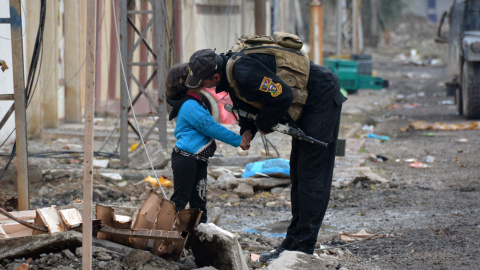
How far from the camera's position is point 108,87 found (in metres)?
13.4

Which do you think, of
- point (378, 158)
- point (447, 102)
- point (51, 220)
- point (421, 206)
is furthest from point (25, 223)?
point (447, 102)

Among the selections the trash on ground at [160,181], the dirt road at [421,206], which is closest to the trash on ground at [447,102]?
the dirt road at [421,206]

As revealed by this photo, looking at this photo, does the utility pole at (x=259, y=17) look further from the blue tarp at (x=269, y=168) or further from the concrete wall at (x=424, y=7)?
the concrete wall at (x=424, y=7)

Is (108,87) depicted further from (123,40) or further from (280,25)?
(280,25)

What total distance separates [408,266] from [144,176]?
4059 millimetres

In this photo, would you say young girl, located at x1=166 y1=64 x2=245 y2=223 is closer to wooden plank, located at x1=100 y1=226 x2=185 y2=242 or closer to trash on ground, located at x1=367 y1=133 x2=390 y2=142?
wooden plank, located at x1=100 y1=226 x2=185 y2=242

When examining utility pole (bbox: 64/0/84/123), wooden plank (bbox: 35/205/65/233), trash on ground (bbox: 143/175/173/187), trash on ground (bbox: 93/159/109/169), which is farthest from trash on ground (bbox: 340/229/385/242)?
utility pole (bbox: 64/0/84/123)

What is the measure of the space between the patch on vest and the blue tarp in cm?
336

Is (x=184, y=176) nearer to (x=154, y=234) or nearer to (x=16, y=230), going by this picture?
(x=154, y=234)

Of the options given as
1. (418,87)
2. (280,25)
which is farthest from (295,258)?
(418,87)

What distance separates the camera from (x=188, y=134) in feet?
15.3

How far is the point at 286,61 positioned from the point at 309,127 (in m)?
0.46

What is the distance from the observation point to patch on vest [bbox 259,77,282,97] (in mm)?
3957

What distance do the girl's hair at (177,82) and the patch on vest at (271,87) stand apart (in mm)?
778
